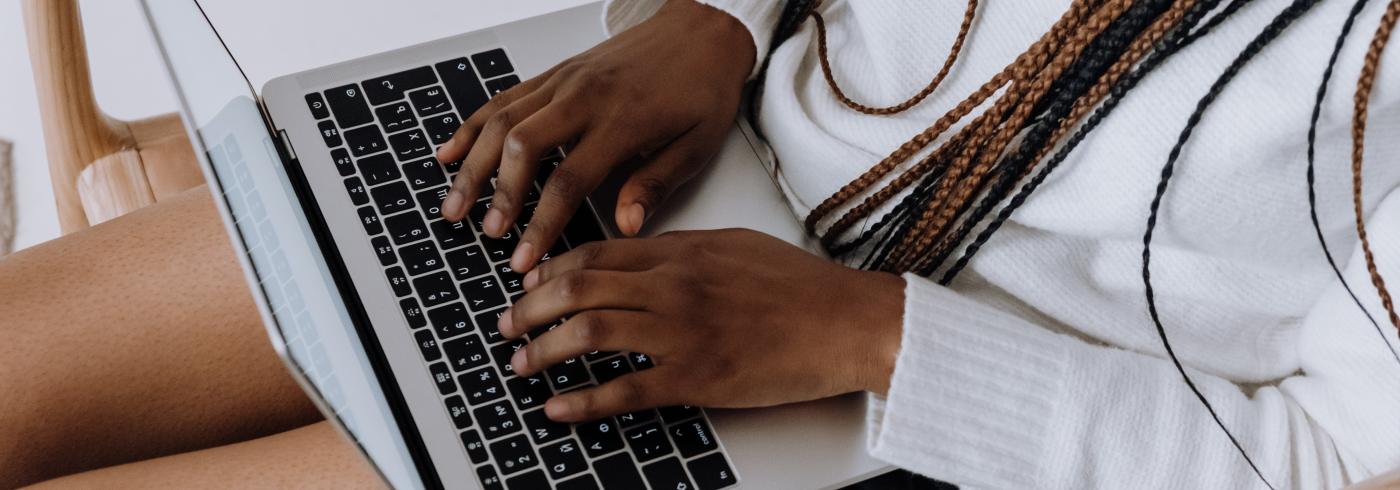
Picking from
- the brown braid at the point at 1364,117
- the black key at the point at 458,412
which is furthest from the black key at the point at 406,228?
the brown braid at the point at 1364,117

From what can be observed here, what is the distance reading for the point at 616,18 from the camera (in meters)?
0.79

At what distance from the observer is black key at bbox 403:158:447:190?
676 mm

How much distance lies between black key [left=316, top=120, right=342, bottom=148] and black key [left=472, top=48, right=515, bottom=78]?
0.33 ft

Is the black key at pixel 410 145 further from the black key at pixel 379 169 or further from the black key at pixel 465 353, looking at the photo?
the black key at pixel 465 353

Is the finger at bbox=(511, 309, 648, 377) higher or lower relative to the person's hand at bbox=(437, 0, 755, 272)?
lower

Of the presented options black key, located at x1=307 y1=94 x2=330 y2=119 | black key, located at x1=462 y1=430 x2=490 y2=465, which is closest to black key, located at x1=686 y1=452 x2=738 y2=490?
black key, located at x1=462 y1=430 x2=490 y2=465

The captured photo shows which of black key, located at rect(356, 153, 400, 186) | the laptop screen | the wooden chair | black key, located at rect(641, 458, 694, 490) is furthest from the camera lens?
the wooden chair

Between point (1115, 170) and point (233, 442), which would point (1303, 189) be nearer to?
point (1115, 170)

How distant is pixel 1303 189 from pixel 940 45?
21cm

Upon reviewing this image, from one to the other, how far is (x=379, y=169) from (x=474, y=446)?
197 millimetres

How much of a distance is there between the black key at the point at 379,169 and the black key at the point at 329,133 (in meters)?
0.02

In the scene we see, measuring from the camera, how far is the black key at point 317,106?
27.4 inches

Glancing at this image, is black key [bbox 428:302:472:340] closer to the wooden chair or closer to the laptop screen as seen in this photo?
the laptop screen

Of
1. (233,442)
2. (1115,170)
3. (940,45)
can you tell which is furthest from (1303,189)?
(233,442)
